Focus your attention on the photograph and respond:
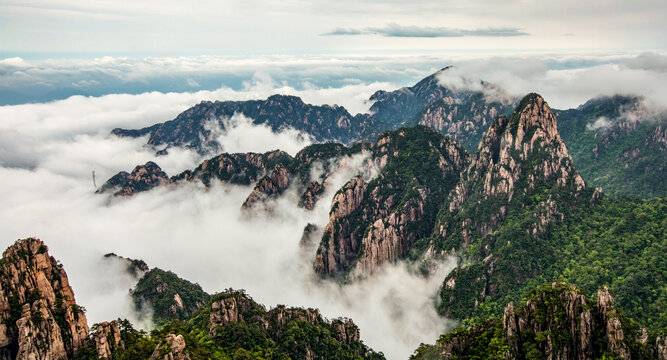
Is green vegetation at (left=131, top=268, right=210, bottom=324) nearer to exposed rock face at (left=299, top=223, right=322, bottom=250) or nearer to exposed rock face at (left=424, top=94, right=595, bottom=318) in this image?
exposed rock face at (left=299, top=223, right=322, bottom=250)

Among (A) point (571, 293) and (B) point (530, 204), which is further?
(B) point (530, 204)

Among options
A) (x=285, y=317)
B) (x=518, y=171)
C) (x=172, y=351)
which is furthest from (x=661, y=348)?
(x=518, y=171)

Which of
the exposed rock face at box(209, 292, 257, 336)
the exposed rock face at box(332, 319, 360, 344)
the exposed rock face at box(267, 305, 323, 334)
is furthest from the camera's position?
the exposed rock face at box(332, 319, 360, 344)

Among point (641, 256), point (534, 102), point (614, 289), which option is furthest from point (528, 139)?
point (614, 289)

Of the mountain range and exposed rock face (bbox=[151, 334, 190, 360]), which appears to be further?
the mountain range

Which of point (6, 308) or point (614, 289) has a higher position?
point (6, 308)

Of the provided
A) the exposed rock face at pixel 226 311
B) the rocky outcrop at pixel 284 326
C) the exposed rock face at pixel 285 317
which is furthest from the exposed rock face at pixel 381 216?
the exposed rock face at pixel 226 311

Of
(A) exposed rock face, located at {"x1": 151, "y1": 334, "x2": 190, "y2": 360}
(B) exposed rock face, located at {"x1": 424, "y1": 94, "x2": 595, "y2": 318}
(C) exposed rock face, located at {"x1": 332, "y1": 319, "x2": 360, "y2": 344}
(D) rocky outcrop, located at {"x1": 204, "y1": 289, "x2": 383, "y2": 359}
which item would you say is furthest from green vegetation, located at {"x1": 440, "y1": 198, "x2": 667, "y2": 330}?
(A) exposed rock face, located at {"x1": 151, "y1": 334, "x2": 190, "y2": 360}

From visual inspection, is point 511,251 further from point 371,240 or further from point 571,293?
point 571,293
